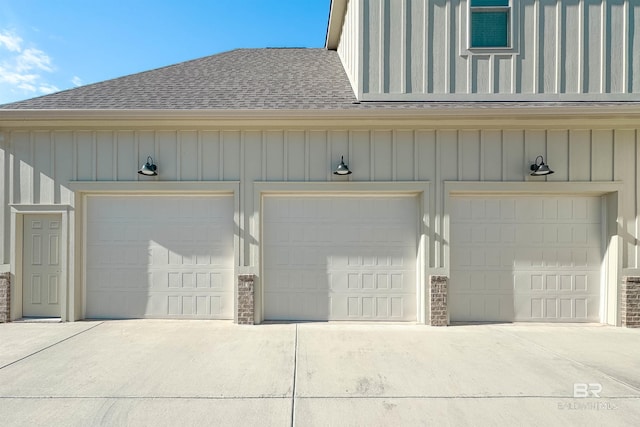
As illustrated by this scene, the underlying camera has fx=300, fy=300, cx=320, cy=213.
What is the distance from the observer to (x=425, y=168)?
547 cm

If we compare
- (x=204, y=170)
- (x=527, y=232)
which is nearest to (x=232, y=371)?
(x=204, y=170)

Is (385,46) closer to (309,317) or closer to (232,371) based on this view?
(309,317)

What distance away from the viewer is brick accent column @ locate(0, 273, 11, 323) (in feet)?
17.7

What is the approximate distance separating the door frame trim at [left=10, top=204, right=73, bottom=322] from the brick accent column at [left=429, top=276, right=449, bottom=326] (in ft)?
21.5

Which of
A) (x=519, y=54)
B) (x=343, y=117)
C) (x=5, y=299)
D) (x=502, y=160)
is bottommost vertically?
Result: (x=5, y=299)

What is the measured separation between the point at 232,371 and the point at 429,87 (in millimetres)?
5744

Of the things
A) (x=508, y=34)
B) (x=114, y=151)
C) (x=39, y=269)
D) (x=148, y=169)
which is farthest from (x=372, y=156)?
(x=39, y=269)

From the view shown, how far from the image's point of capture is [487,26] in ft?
18.8

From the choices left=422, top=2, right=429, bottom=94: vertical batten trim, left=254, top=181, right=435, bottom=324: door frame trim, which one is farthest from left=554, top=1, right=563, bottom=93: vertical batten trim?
left=254, top=181, right=435, bottom=324: door frame trim

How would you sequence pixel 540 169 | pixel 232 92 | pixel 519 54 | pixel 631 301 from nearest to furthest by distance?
pixel 540 169
pixel 631 301
pixel 519 54
pixel 232 92

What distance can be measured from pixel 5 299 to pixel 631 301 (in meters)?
11.3

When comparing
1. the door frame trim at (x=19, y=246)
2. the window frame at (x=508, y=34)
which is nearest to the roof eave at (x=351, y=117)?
the window frame at (x=508, y=34)

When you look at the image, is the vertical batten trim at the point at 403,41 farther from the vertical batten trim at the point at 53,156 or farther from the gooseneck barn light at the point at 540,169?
the vertical batten trim at the point at 53,156

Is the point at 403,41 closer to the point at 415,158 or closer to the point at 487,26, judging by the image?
the point at 487,26
